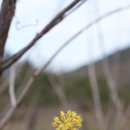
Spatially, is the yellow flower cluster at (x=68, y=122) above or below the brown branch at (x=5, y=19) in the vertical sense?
below

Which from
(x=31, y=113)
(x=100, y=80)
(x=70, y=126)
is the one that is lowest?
(x=70, y=126)

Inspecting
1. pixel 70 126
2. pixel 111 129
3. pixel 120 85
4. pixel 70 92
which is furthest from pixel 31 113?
pixel 120 85

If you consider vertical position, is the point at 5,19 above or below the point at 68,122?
above

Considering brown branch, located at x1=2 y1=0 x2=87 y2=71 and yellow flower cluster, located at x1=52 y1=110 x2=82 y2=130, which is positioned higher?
brown branch, located at x1=2 y1=0 x2=87 y2=71

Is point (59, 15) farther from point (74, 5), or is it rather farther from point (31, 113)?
point (31, 113)

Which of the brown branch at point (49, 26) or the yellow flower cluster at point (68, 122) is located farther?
the brown branch at point (49, 26)

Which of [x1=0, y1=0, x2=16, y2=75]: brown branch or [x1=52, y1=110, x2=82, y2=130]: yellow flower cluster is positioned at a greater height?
[x1=0, y1=0, x2=16, y2=75]: brown branch

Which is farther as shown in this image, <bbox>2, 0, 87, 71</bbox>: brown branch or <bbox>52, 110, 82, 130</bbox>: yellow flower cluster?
<bbox>2, 0, 87, 71</bbox>: brown branch

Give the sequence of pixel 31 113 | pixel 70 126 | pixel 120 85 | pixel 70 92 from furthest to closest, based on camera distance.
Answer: pixel 120 85 → pixel 70 92 → pixel 31 113 → pixel 70 126
